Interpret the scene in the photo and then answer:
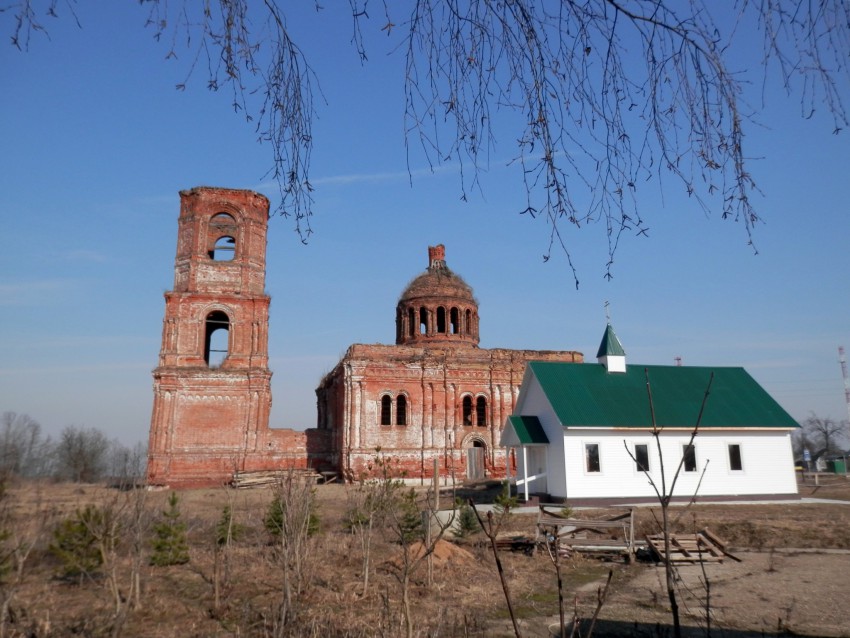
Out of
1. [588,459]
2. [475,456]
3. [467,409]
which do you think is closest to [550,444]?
[588,459]

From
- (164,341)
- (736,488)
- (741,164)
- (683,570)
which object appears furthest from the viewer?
(164,341)

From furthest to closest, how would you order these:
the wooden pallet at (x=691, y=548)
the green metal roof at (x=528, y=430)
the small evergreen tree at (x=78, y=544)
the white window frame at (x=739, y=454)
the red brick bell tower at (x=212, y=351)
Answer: the red brick bell tower at (x=212, y=351) < the white window frame at (x=739, y=454) < the green metal roof at (x=528, y=430) < the wooden pallet at (x=691, y=548) < the small evergreen tree at (x=78, y=544)

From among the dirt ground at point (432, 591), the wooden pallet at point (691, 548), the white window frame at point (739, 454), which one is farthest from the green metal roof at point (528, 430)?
the wooden pallet at point (691, 548)

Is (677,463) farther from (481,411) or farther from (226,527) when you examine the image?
(226,527)

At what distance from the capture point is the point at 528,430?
23.3m

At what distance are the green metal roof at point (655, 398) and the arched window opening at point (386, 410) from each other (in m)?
10.4

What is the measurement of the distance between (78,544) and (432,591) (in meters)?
6.11

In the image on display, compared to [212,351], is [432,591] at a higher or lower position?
lower

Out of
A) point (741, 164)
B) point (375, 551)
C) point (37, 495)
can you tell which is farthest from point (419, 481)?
point (741, 164)

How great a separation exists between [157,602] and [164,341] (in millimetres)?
22991

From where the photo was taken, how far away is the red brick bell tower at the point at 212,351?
29.0 metres

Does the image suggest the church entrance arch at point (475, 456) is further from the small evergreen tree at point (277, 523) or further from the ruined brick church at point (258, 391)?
the small evergreen tree at point (277, 523)

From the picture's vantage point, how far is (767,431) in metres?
23.5

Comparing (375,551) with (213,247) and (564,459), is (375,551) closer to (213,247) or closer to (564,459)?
(564,459)
